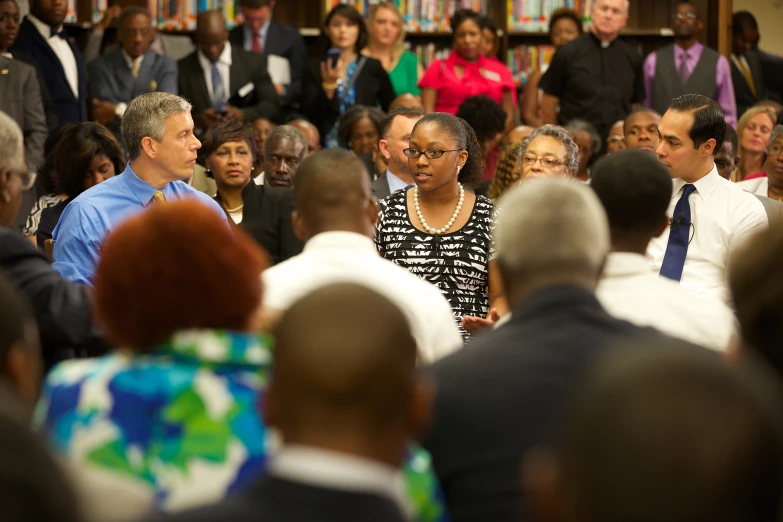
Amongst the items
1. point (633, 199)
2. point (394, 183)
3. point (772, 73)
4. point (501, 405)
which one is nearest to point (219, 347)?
point (501, 405)

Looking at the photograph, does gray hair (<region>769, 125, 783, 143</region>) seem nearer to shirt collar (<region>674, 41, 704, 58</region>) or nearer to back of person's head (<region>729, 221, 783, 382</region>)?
shirt collar (<region>674, 41, 704, 58</region>)

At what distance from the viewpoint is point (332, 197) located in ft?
8.83

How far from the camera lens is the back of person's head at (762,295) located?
180 cm

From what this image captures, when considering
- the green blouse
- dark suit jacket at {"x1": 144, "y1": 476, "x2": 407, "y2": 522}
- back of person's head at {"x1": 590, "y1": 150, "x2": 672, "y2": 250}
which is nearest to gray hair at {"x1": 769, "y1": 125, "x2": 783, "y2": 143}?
the green blouse

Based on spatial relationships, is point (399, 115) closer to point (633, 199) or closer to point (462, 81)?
point (462, 81)

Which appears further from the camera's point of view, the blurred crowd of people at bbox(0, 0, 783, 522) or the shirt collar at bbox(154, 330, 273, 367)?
the shirt collar at bbox(154, 330, 273, 367)

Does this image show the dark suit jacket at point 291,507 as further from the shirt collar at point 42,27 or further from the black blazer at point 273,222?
the shirt collar at point 42,27

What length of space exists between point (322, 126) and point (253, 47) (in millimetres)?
745

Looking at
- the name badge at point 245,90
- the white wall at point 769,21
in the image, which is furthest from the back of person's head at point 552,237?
the white wall at point 769,21

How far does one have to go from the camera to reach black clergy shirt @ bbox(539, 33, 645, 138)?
294 inches

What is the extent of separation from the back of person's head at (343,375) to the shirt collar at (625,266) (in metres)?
1.27

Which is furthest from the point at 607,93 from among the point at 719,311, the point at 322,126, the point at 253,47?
the point at 719,311

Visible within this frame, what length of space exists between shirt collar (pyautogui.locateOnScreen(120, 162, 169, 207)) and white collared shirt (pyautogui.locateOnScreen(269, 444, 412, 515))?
287 cm

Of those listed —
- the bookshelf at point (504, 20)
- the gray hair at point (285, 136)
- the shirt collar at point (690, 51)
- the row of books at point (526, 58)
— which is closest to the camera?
the gray hair at point (285, 136)
